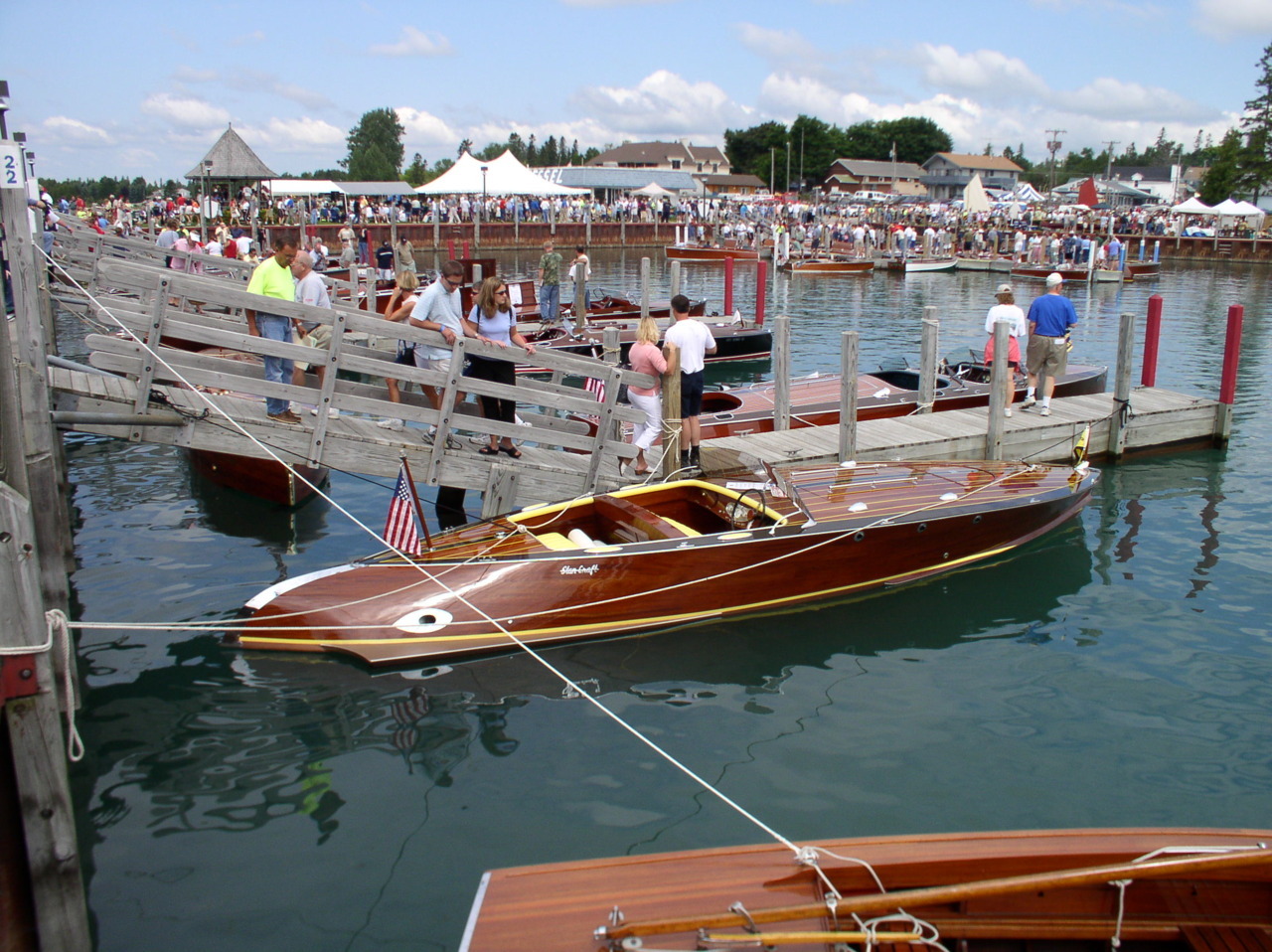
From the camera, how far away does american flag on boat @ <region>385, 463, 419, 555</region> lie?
7.69m

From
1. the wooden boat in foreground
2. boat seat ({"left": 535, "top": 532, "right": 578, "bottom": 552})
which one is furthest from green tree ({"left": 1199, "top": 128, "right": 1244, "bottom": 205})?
the wooden boat in foreground

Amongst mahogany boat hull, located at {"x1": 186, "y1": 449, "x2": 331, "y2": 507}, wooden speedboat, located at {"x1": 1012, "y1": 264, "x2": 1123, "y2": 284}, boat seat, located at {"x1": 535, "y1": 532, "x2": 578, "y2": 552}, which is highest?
wooden speedboat, located at {"x1": 1012, "y1": 264, "x2": 1123, "y2": 284}

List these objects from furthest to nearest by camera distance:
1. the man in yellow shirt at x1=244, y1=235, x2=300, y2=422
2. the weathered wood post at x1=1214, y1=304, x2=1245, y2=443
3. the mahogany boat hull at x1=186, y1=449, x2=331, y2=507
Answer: the weathered wood post at x1=1214, y1=304, x2=1245, y2=443
the mahogany boat hull at x1=186, y1=449, x2=331, y2=507
the man in yellow shirt at x1=244, y1=235, x2=300, y2=422

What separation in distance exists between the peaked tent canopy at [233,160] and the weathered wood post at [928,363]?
35329 mm

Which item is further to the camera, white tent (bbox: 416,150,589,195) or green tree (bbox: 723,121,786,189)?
green tree (bbox: 723,121,786,189)

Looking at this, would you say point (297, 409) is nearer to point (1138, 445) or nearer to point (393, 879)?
point (393, 879)

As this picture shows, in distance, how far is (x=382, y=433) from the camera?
9430 mm

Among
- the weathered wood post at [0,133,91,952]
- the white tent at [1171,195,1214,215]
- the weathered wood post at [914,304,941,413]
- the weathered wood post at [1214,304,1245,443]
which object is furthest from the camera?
the white tent at [1171,195,1214,215]

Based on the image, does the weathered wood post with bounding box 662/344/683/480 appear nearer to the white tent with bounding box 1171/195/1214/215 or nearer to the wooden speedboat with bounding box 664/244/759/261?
the wooden speedboat with bounding box 664/244/759/261

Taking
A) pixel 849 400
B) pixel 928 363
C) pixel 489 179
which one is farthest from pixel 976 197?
pixel 849 400

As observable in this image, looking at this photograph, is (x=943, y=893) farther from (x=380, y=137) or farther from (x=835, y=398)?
(x=380, y=137)

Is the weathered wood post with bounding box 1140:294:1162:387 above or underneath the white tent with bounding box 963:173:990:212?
underneath

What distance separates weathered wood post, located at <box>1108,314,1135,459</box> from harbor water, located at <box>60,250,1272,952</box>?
263 centimetres

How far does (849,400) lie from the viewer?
1083 cm
